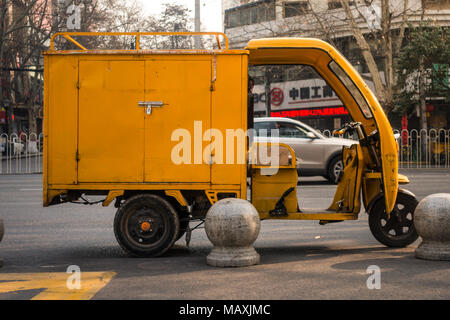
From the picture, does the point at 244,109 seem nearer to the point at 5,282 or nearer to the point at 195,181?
the point at 195,181

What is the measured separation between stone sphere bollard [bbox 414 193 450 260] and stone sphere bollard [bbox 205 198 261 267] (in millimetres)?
1866

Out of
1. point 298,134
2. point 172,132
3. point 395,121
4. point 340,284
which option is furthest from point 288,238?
point 395,121

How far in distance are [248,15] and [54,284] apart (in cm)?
4358

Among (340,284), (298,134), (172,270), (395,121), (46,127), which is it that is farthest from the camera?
(395,121)

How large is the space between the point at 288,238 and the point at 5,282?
427 cm

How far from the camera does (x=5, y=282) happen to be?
6234 millimetres

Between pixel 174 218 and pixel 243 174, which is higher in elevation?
pixel 243 174

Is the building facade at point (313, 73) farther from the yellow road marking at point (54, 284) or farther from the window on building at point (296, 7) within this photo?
the yellow road marking at point (54, 284)

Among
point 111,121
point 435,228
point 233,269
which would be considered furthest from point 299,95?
point 233,269

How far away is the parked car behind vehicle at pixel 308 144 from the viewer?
1764cm

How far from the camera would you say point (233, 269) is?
6734mm

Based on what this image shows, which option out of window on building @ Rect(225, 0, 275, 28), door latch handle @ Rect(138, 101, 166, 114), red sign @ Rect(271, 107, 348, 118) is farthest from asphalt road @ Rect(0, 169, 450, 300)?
window on building @ Rect(225, 0, 275, 28)

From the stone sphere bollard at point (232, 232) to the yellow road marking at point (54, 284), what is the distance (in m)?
1.13
